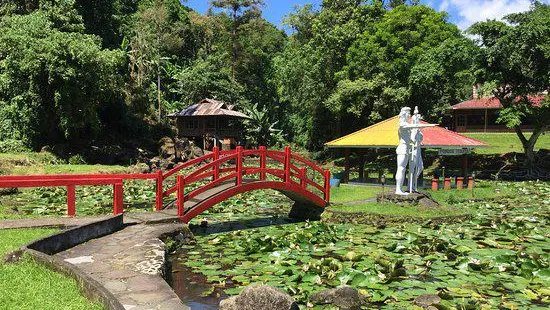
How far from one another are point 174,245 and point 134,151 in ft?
80.9

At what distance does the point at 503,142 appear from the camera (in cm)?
3856

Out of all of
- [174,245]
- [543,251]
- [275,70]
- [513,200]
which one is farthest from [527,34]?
[275,70]

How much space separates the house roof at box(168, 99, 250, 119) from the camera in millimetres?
39906

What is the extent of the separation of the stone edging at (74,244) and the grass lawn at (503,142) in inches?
1254

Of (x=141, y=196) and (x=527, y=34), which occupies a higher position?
(x=527, y=34)

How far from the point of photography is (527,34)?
2492 cm

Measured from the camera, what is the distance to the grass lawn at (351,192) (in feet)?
59.0

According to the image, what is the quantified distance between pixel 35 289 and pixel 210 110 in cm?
3524

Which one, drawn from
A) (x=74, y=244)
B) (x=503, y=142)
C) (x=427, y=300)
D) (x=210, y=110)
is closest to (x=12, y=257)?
(x=74, y=244)

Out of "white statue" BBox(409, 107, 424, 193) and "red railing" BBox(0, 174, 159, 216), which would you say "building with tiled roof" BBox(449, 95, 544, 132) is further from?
"red railing" BBox(0, 174, 159, 216)

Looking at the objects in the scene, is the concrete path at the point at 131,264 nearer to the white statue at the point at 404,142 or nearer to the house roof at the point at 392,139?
the white statue at the point at 404,142

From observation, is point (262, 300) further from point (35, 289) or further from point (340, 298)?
point (35, 289)

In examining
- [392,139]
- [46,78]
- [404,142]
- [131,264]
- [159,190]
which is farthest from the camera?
[46,78]

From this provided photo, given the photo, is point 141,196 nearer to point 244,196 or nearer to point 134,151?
point 244,196
